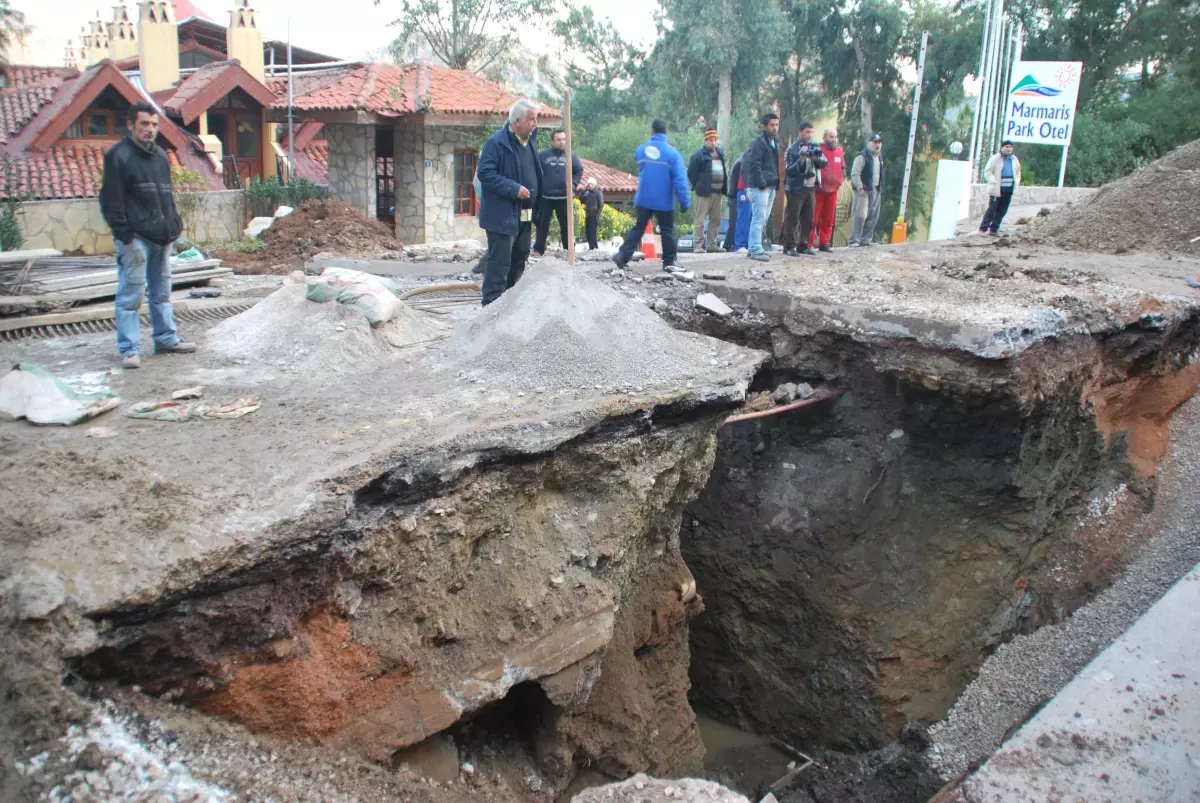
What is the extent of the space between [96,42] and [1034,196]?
29.1 meters

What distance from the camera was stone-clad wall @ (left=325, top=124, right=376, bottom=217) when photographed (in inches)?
688

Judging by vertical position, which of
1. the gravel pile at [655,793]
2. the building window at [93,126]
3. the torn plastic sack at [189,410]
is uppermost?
the building window at [93,126]

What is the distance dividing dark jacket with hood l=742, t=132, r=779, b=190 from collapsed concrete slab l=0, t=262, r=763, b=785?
14.0 feet

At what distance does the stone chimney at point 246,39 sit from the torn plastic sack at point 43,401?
18.9 metres

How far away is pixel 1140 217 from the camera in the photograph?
12.7 m

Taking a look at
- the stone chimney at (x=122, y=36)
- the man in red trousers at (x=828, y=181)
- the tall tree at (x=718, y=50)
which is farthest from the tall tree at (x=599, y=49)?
the man in red trousers at (x=828, y=181)

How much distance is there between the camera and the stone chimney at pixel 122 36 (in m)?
25.8

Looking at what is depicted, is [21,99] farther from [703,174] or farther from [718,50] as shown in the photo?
[718,50]

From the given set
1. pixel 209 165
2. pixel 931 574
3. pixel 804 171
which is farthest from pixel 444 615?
pixel 209 165

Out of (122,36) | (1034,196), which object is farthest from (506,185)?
(122,36)

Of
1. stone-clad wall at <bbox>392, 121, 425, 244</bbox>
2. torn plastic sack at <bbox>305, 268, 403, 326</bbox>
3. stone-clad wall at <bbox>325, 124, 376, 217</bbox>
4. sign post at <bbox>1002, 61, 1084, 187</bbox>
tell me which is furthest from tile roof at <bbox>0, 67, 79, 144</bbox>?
sign post at <bbox>1002, 61, 1084, 187</bbox>

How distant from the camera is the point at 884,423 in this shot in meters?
7.53

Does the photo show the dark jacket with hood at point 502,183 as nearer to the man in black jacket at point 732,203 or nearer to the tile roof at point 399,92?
the man in black jacket at point 732,203

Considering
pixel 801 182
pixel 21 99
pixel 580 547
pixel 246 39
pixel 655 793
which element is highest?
pixel 246 39
